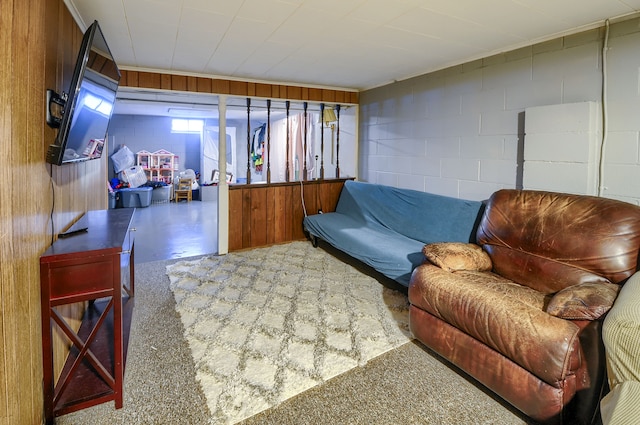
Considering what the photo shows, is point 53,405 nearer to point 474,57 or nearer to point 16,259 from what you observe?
point 16,259

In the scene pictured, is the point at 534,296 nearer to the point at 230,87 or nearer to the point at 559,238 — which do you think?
the point at 559,238

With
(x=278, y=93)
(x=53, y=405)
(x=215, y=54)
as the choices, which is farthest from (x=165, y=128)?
(x=53, y=405)

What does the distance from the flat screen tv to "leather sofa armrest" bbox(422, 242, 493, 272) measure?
2.21 metres

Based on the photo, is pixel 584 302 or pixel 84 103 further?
pixel 84 103

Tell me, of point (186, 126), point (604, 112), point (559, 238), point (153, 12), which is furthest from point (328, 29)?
point (186, 126)

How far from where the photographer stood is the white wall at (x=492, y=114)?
2.37 meters

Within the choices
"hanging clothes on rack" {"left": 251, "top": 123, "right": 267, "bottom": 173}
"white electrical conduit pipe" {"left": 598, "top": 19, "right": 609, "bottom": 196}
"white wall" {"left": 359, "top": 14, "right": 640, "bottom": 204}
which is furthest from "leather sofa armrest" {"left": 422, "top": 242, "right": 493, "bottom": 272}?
"hanging clothes on rack" {"left": 251, "top": 123, "right": 267, "bottom": 173}

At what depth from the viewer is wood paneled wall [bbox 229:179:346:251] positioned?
445cm

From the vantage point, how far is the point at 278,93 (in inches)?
180

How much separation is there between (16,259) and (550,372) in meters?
2.22

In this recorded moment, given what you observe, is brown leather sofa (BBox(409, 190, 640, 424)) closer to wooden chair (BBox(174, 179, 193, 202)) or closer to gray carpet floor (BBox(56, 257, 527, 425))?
gray carpet floor (BBox(56, 257, 527, 425))

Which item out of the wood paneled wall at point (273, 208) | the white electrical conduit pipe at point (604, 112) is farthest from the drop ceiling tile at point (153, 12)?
the white electrical conduit pipe at point (604, 112)

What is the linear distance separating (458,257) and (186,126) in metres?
8.51

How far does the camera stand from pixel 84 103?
5.89 ft
